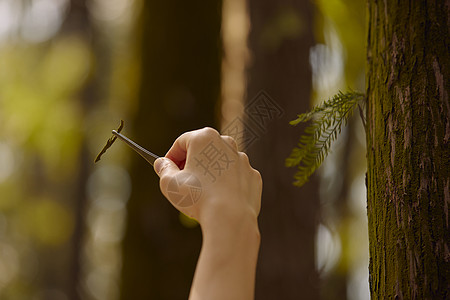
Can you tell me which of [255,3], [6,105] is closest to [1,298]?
[6,105]

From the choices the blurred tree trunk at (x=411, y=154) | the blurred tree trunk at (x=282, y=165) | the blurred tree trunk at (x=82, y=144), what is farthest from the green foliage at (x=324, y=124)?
the blurred tree trunk at (x=82, y=144)

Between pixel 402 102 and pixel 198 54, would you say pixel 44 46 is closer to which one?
pixel 198 54

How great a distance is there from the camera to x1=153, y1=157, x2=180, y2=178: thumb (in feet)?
3.35

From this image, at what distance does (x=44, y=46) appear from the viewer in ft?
22.3

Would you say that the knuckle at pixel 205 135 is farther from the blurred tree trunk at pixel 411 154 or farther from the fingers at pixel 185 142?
the blurred tree trunk at pixel 411 154

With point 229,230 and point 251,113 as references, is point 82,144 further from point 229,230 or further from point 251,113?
point 229,230

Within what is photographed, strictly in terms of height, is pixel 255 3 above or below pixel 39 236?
above

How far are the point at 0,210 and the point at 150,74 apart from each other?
6.43 metres

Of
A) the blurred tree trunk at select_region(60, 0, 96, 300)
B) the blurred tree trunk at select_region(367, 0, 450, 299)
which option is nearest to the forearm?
the blurred tree trunk at select_region(367, 0, 450, 299)

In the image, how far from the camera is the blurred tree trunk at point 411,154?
0.99m

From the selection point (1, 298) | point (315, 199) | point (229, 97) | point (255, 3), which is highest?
point (255, 3)

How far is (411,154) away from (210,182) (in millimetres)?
421

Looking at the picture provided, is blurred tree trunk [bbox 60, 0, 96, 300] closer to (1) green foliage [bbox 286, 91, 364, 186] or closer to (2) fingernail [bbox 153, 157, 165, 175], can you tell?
(1) green foliage [bbox 286, 91, 364, 186]

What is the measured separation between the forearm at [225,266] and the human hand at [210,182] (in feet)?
0.08
